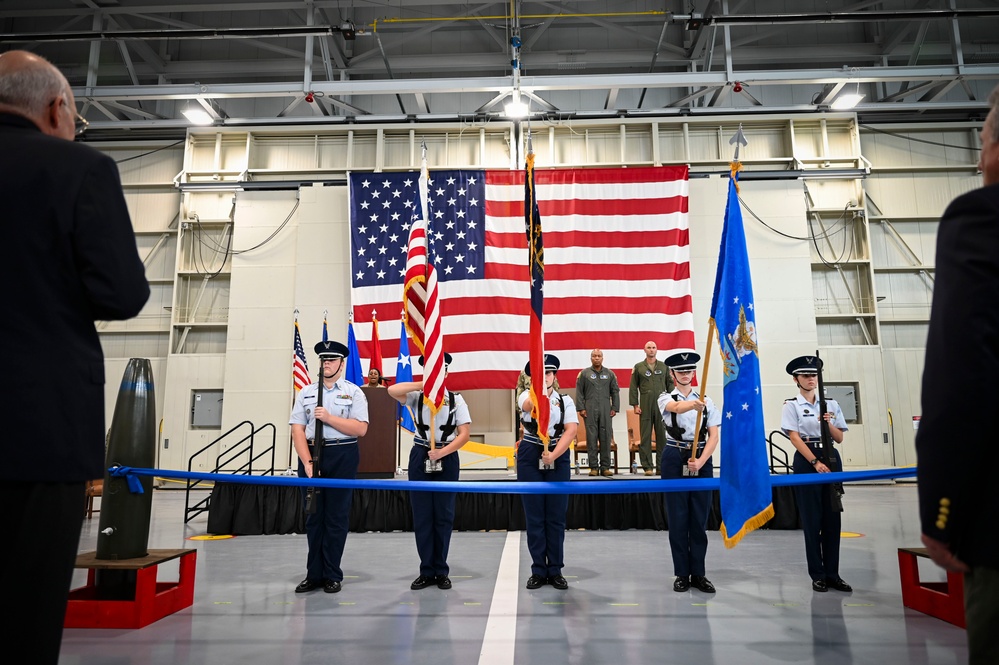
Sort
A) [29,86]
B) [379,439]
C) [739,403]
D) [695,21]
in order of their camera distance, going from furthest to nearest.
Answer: [695,21] → [379,439] → [739,403] → [29,86]

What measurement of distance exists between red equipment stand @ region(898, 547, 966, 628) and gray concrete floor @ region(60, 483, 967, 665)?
0.09m

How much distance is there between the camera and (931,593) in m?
4.07

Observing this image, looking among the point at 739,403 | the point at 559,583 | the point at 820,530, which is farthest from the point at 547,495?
the point at 820,530

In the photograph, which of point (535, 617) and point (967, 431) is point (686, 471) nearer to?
point (535, 617)

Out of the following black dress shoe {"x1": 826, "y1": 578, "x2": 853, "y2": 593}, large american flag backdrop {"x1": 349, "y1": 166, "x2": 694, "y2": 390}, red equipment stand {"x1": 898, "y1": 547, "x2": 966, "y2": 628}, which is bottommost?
black dress shoe {"x1": 826, "y1": 578, "x2": 853, "y2": 593}

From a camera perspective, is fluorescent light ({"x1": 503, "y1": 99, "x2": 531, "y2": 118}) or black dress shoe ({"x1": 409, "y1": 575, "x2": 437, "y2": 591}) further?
fluorescent light ({"x1": 503, "y1": 99, "x2": 531, "y2": 118})

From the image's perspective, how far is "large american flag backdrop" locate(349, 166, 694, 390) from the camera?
12781 mm

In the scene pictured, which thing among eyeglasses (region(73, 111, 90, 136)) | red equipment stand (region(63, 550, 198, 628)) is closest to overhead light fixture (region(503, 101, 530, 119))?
red equipment stand (region(63, 550, 198, 628))

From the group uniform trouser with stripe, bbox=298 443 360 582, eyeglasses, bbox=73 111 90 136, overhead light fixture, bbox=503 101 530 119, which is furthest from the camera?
overhead light fixture, bbox=503 101 530 119

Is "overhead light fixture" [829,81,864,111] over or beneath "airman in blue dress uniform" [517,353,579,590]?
over

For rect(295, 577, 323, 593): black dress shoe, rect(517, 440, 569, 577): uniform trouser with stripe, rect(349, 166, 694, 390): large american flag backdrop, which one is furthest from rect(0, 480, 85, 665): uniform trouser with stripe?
rect(349, 166, 694, 390): large american flag backdrop

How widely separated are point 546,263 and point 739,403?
9.65 metres

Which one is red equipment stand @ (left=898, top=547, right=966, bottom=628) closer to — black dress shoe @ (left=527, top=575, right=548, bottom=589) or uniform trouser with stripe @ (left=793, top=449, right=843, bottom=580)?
uniform trouser with stripe @ (left=793, top=449, right=843, bottom=580)

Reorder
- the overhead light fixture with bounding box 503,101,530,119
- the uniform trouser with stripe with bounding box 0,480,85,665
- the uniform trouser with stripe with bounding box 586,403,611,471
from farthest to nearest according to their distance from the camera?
the overhead light fixture with bounding box 503,101,530,119
the uniform trouser with stripe with bounding box 586,403,611,471
the uniform trouser with stripe with bounding box 0,480,85,665
